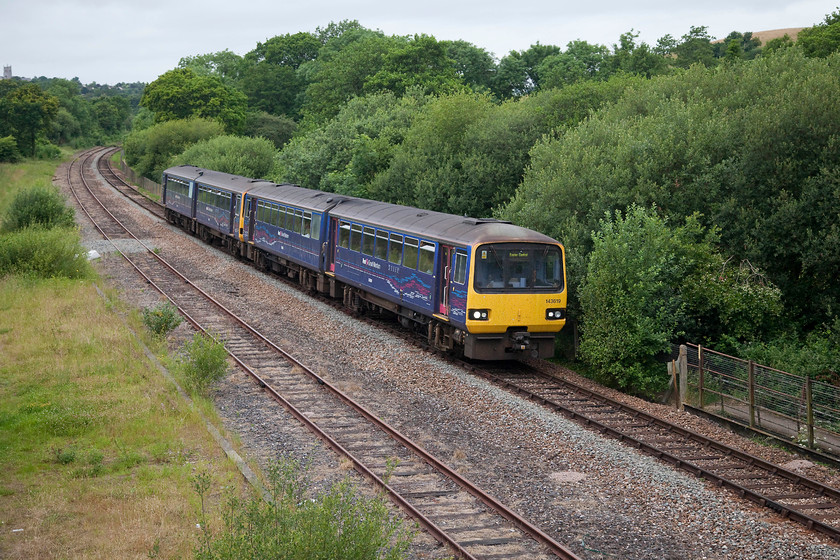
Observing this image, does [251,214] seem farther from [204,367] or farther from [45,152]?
[45,152]

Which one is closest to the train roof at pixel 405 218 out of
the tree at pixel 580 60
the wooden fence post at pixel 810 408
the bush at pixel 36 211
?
Answer: the wooden fence post at pixel 810 408

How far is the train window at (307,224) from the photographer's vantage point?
25234 mm

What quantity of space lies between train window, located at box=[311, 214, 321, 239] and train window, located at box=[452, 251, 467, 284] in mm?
8080

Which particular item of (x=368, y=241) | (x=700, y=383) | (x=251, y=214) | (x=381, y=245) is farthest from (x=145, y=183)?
(x=700, y=383)

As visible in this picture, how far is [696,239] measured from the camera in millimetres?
20141

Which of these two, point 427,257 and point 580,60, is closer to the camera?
point 427,257

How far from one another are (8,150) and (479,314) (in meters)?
69.2

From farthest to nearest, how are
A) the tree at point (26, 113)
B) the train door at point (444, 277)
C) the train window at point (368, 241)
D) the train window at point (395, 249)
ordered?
the tree at point (26, 113)
the train window at point (368, 241)
the train window at point (395, 249)
the train door at point (444, 277)

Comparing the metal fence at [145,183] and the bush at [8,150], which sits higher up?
the bush at [8,150]

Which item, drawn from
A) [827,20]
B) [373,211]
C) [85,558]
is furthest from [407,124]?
[85,558]

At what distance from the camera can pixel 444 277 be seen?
58.9 ft

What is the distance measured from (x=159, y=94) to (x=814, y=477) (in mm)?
71188

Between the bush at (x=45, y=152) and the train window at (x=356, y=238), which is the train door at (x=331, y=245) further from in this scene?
the bush at (x=45, y=152)

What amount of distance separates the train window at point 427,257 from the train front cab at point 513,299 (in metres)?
1.72
